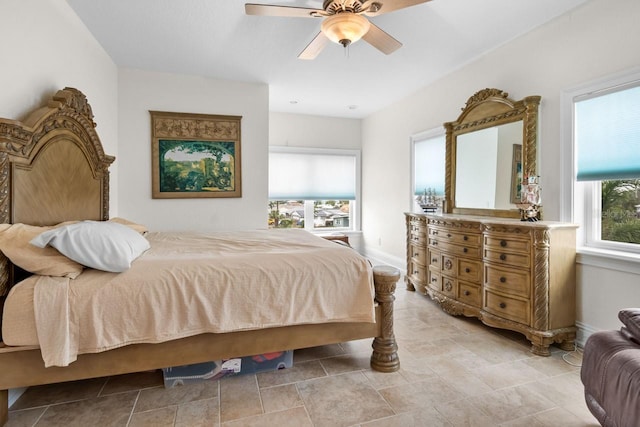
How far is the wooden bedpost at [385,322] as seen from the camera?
2.14 m

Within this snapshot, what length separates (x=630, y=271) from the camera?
2219 mm

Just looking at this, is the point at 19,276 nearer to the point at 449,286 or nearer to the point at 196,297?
the point at 196,297

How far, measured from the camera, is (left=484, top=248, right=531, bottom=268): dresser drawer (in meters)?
2.49

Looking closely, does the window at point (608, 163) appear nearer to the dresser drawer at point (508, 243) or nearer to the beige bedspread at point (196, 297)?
the dresser drawer at point (508, 243)

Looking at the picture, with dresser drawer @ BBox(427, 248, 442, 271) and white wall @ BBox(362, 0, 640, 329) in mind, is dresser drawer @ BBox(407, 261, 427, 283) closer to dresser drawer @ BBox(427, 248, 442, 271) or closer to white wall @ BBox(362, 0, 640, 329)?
dresser drawer @ BBox(427, 248, 442, 271)

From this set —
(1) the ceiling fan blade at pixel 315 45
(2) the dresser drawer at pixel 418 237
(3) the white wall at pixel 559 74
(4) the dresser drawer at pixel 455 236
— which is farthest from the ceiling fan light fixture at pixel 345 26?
(2) the dresser drawer at pixel 418 237

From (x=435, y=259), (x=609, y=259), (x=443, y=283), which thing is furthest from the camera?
(x=435, y=259)

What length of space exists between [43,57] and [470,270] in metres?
3.76

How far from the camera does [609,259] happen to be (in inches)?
91.3

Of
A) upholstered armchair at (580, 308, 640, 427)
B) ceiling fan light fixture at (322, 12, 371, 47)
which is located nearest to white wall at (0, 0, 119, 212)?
ceiling fan light fixture at (322, 12, 371, 47)

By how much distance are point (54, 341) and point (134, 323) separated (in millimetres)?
330

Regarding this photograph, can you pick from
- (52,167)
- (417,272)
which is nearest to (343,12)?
(52,167)

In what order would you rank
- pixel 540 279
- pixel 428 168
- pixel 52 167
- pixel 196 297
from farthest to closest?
pixel 428 168 < pixel 540 279 < pixel 52 167 < pixel 196 297

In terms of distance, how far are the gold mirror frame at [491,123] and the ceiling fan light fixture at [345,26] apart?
173 centimetres
